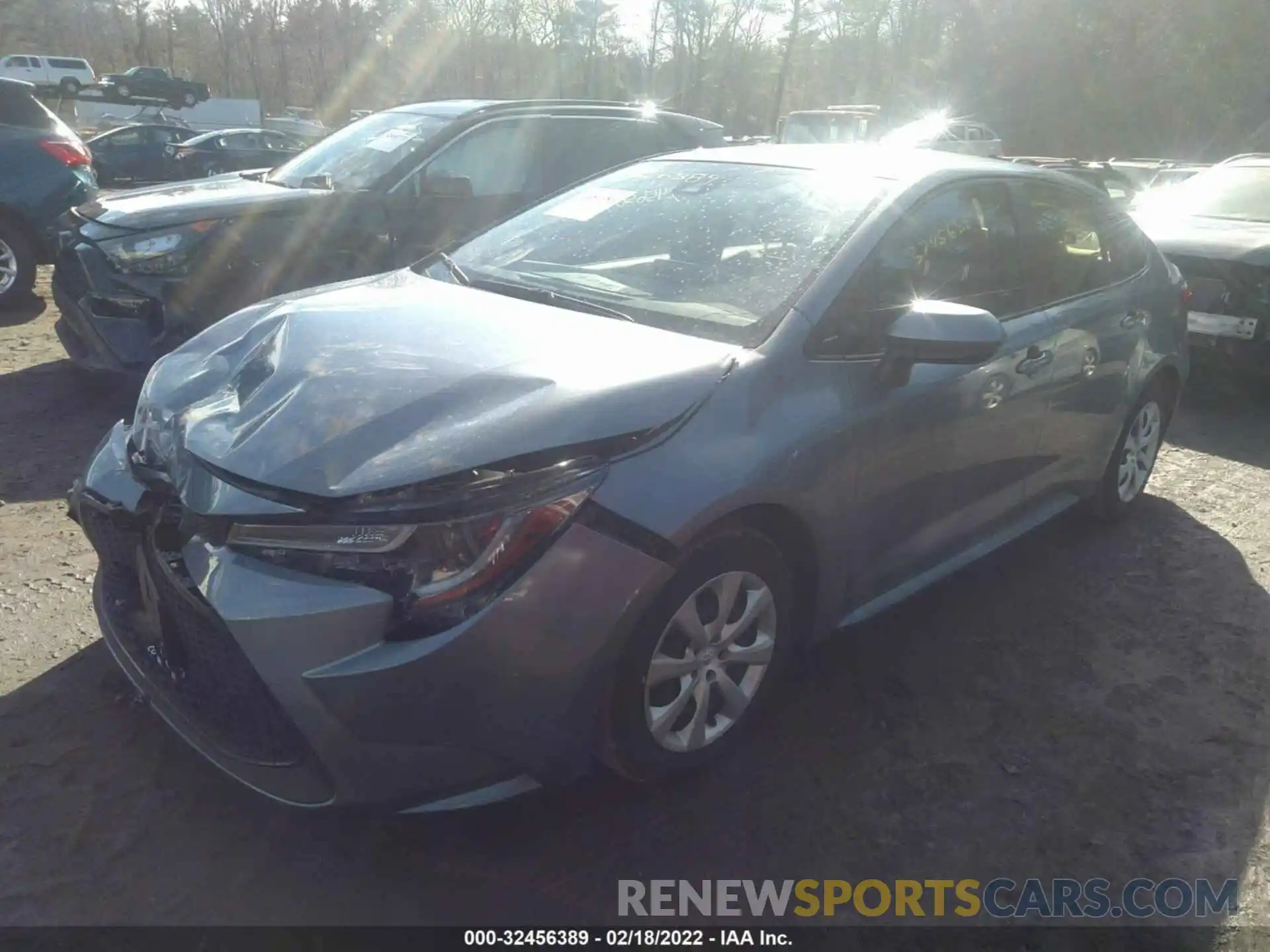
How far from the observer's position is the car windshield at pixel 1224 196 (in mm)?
7922

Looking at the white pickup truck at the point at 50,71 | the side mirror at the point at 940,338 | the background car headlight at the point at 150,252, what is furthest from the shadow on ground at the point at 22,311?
the white pickup truck at the point at 50,71

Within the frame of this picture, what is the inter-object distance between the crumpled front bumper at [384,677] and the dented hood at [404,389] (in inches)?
10.0

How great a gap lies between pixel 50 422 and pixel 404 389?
3.90 metres

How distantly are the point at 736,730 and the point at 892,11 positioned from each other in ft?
176

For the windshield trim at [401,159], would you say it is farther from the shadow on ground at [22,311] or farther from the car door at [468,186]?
the shadow on ground at [22,311]

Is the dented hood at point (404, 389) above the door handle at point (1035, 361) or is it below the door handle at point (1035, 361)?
above

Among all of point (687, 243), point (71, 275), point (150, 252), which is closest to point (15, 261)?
point (71, 275)

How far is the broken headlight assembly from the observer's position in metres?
2.26

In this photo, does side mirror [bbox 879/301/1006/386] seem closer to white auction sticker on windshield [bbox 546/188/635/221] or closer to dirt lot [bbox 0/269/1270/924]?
dirt lot [bbox 0/269/1270/924]

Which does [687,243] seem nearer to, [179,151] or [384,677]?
[384,677]

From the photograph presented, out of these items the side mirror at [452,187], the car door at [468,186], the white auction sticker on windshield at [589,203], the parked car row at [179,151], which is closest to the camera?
the white auction sticker on windshield at [589,203]

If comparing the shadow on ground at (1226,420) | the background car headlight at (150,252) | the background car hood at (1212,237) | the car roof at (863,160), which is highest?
the car roof at (863,160)

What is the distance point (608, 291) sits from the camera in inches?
133

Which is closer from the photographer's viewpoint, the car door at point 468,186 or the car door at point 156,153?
the car door at point 468,186
